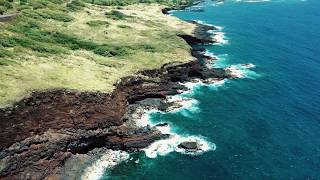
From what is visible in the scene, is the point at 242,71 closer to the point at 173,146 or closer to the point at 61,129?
the point at 173,146

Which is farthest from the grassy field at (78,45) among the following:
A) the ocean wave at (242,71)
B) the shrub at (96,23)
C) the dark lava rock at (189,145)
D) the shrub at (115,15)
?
the dark lava rock at (189,145)

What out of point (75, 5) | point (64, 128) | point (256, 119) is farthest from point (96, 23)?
point (64, 128)

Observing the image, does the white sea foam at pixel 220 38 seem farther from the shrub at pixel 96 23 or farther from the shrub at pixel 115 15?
the shrub at pixel 96 23

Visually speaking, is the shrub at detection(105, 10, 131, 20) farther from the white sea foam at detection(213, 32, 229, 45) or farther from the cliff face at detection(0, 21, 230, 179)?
the cliff face at detection(0, 21, 230, 179)

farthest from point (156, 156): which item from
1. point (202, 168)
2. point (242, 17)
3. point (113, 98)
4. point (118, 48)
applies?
point (242, 17)

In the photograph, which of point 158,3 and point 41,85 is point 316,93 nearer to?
point 41,85

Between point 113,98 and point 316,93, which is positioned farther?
point 316,93
